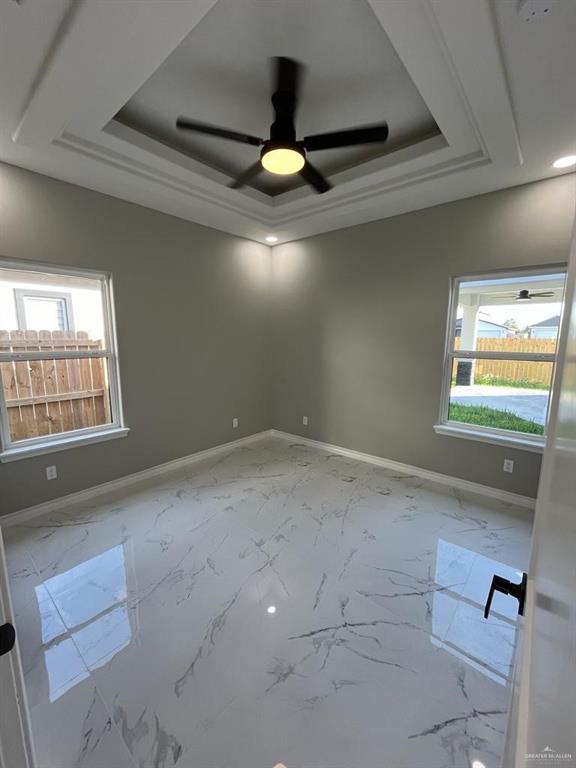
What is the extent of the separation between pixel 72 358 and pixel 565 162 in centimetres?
405

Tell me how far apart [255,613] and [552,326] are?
3.04 metres

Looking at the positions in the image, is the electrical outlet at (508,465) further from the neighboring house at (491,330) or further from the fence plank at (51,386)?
the fence plank at (51,386)

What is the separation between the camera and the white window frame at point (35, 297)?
2.53 metres

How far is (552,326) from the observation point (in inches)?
105

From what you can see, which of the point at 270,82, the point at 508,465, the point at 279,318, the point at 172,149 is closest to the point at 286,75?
the point at 270,82

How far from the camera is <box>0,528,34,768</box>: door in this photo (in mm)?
636

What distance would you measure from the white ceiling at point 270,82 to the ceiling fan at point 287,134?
77 millimetres

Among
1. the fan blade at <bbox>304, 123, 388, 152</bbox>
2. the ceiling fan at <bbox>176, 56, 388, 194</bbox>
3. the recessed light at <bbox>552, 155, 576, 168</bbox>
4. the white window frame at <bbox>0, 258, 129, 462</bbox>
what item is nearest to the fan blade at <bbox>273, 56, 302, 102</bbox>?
the ceiling fan at <bbox>176, 56, 388, 194</bbox>

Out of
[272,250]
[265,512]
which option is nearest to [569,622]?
[265,512]

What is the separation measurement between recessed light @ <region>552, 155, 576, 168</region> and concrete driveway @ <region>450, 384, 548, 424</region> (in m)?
1.68

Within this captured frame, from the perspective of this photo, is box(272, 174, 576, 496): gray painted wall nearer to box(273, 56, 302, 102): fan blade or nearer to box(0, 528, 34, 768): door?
box(273, 56, 302, 102): fan blade

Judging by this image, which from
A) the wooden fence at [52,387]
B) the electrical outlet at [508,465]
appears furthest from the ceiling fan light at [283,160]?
the electrical outlet at [508,465]

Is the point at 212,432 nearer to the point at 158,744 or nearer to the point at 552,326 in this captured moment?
the point at 158,744

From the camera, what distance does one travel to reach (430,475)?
3.33 m
